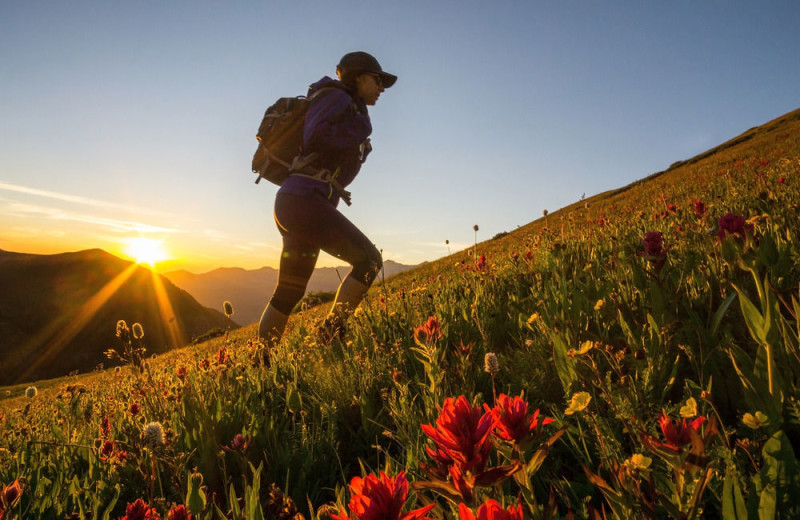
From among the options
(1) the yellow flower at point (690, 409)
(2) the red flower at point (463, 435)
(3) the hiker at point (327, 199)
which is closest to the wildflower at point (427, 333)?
(1) the yellow flower at point (690, 409)

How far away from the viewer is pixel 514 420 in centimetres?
87

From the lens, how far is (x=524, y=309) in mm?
3484

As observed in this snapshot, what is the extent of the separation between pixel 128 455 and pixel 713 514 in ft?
8.80

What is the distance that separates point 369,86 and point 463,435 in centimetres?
544

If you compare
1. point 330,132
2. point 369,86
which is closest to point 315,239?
point 330,132

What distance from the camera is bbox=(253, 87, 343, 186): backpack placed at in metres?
5.33

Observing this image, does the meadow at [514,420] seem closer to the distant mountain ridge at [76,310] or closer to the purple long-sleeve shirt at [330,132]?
the purple long-sleeve shirt at [330,132]

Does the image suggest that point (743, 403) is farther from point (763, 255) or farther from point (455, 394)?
point (763, 255)

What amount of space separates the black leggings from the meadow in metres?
1.04


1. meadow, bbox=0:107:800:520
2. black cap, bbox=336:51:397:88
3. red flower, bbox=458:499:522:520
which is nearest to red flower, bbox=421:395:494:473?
meadow, bbox=0:107:800:520

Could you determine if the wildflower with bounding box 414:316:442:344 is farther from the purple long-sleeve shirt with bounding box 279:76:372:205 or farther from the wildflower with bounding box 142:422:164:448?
the purple long-sleeve shirt with bounding box 279:76:372:205

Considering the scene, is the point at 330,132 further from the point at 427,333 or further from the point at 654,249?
the point at 654,249

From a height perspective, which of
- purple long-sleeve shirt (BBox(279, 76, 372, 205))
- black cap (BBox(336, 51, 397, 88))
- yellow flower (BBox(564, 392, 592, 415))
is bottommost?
yellow flower (BBox(564, 392, 592, 415))

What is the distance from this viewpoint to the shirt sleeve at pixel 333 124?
193 inches
